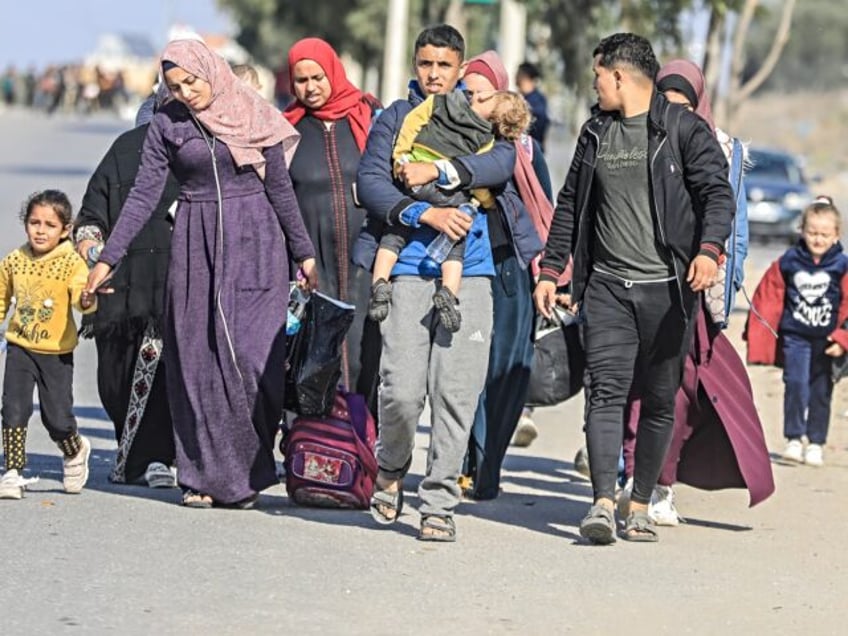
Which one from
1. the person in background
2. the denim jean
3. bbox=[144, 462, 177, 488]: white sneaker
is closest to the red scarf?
the person in background

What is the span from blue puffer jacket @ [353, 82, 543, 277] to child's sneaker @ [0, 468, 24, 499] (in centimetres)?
169

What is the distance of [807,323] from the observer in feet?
35.8

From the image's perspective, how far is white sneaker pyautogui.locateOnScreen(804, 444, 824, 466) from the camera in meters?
11.0

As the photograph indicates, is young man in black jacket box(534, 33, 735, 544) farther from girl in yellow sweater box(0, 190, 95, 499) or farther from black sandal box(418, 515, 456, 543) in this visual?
girl in yellow sweater box(0, 190, 95, 499)

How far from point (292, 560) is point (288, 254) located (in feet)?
5.10

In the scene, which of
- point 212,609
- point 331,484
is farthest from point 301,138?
point 212,609

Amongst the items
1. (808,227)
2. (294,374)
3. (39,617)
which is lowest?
(39,617)

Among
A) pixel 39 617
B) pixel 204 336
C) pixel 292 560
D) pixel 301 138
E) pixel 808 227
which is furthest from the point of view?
pixel 808 227

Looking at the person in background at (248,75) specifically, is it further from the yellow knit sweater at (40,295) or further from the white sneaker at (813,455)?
the white sneaker at (813,455)

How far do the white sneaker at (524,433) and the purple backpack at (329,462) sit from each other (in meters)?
2.68

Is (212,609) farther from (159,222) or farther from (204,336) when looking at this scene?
(159,222)

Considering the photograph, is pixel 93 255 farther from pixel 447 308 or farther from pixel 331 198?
pixel 447 308

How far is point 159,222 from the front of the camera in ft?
29.7

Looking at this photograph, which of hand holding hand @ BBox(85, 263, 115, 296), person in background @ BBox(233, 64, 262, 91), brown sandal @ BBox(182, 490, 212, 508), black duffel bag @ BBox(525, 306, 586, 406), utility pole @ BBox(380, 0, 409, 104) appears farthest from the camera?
utility pole @ BBox(380, 0, 409, 104)
